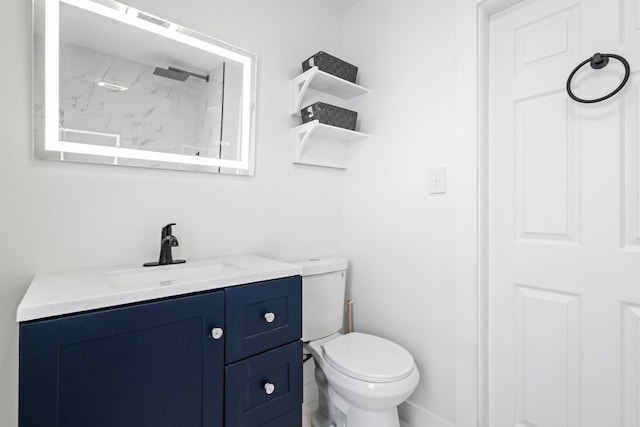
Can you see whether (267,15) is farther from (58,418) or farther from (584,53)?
(58,418)

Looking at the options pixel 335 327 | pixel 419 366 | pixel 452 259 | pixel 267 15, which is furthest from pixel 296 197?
pixel 419 366

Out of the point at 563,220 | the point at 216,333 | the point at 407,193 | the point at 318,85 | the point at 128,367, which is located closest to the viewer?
the point at 128,367

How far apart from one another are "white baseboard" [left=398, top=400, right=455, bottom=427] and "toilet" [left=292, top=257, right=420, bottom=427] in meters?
0.25

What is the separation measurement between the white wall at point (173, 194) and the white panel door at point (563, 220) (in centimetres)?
97

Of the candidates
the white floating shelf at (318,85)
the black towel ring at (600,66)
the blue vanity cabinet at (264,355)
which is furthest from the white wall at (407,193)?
the blue vanity cabinet at (264,355)

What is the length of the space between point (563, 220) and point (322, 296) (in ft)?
3.63

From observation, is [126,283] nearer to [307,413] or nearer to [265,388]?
[265,388]

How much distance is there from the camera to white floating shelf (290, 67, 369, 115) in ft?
5.40

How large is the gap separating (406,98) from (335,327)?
1.29 metres

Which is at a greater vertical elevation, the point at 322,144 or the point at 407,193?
the point at 322,144

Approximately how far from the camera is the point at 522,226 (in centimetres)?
132

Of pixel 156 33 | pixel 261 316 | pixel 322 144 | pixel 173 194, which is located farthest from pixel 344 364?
pixel 156 33

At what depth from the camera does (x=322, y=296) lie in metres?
1.65

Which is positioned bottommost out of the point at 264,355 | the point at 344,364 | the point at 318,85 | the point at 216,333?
the point at 344,364
